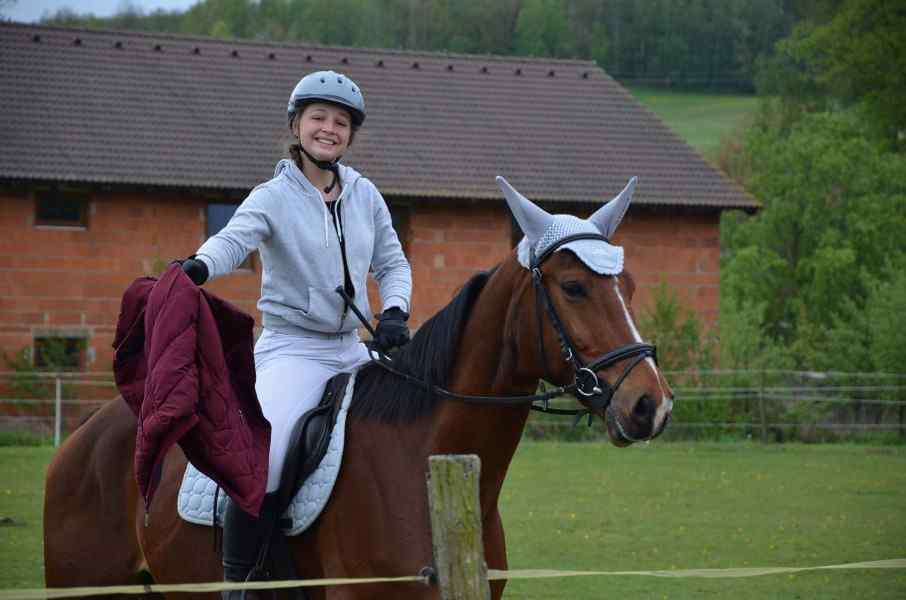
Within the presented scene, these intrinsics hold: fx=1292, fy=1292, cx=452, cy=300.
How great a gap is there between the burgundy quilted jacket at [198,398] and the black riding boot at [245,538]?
22 cm

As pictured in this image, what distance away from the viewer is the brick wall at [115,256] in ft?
87.2

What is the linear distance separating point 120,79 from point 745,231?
80.5 feet

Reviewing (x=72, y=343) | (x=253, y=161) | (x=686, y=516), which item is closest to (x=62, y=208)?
(x=72, y=343)

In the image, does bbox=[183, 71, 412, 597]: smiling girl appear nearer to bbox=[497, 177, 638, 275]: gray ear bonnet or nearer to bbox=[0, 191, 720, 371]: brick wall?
bbox=[497, 177, 638, 275]: gray ear bonnet

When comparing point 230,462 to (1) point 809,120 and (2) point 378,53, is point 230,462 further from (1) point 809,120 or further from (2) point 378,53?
(1) point 809,120

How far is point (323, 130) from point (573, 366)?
149cm

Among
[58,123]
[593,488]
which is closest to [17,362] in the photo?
[58,123]

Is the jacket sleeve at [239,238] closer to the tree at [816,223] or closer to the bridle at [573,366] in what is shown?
the bridle at [573,366]

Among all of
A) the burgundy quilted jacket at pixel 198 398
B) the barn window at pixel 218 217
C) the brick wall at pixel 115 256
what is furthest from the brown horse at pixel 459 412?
the barn window at pixel 218 217

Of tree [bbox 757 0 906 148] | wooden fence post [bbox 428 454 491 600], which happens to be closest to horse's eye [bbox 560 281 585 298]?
wooden fence post [bbox 428 454 491 600]

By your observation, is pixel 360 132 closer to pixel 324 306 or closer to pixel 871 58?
pixel 871 58

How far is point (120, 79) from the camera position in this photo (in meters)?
30.8

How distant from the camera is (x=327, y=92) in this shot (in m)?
5.11

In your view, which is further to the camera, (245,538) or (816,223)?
(816,223)
